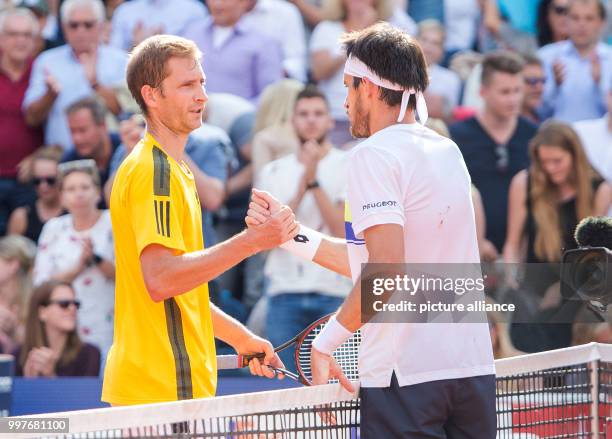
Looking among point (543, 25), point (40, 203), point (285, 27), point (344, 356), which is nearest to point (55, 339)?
point (40, 203)

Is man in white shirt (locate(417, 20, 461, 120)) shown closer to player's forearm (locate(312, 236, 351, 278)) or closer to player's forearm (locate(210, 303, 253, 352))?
player's forearm (locate(312, 236, 351, 278))

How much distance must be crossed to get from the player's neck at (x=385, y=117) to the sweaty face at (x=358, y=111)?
23mm

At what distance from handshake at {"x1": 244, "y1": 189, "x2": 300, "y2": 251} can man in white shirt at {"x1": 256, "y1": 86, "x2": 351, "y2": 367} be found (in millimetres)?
3811

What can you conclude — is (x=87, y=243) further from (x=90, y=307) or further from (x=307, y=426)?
(x=307, y=426)

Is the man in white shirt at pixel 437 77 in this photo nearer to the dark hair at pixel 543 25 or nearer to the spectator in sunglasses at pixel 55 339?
the dark hair at pixel 543 25

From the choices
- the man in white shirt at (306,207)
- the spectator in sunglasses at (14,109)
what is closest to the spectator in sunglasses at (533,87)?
the man in white shirt at (306,207)

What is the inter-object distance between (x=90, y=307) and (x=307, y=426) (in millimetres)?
4643

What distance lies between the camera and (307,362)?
4141mm

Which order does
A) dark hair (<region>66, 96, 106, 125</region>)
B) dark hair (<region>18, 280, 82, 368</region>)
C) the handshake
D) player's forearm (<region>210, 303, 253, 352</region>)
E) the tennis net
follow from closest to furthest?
the tennis net → the handshake → player's forearm (<region>210, 303, 253, 352</region>) → dark hair (<region>18, 280, 82, 368</region>) → dark hair (<region>66, 96, 106, 125</region>)

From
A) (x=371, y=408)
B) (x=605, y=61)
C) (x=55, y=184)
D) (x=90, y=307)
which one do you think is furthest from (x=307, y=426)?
(x=605, y=61)

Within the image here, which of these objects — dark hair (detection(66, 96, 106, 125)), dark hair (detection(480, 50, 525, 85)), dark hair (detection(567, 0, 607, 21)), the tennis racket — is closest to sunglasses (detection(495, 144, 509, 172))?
dark hair (detection(480, 50, 525, 85))

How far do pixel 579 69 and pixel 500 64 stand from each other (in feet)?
2.86

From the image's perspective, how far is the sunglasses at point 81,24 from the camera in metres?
9.09

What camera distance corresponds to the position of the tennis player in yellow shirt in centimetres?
352
